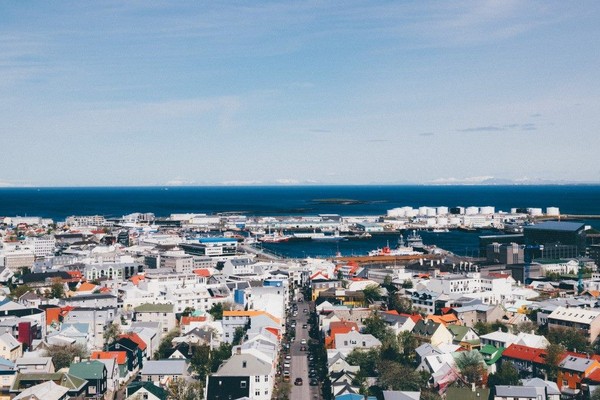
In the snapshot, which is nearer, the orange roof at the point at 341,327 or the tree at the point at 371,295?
the orange roof at the point at 341,327

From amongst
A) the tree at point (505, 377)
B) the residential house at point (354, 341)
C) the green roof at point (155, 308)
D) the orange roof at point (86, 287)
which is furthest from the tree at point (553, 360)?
the orange roof at point (86, 287)

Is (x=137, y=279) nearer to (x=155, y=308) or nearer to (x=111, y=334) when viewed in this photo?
(x=155, y=308)

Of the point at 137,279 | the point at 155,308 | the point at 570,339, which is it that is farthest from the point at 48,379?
the point at 137,279

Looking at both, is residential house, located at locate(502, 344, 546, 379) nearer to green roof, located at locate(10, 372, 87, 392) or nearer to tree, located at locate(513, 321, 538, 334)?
tree, located at locate(513, 321, 538, 334)

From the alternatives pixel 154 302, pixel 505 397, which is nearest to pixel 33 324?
pixel 154 302

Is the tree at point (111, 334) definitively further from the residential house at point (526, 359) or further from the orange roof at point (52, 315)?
the residential house at point (526, 359)

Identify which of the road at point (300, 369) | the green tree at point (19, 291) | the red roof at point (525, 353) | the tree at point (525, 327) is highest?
the green tree at point (19, 291)

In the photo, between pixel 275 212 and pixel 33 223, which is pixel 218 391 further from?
pixel 275 212
